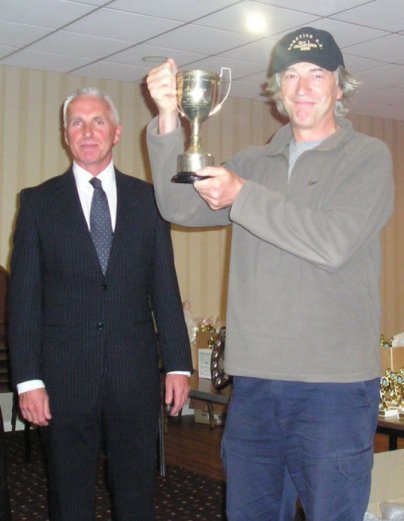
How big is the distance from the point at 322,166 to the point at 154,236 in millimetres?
1004

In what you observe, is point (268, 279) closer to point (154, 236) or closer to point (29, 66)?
point (154, 236)

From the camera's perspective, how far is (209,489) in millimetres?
4273

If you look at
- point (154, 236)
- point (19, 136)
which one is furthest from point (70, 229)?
point (19, 136)

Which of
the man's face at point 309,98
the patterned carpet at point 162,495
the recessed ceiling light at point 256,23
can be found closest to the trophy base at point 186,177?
the man's face at point 309,98

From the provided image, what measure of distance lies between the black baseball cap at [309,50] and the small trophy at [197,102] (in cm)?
20

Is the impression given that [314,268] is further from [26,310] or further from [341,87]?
[26,310]

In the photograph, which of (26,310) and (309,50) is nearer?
(309,50)

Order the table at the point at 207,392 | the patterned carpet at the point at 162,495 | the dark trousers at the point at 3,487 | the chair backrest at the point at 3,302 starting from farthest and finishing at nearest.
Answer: the chair backrest at the point at 3,302 → the patterned carpet at the point at 162,495 → the table at the point at 207,392 → the dark trousers at the point at 3,487

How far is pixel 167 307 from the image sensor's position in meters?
2.56

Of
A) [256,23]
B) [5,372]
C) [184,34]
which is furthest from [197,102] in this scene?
[5,372]

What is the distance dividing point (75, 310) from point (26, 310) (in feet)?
0.48

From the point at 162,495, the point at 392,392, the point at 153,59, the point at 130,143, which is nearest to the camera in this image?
the point at 392,392

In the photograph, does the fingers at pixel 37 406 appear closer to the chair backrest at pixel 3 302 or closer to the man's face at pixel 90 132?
the man's face at pixel 90 132

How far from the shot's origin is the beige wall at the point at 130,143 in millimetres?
5965
